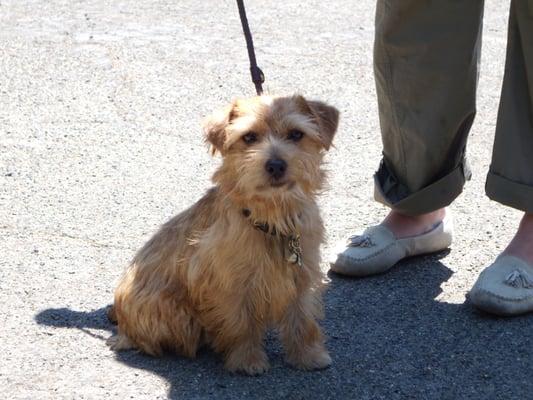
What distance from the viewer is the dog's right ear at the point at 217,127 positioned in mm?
3496

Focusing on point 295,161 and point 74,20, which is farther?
point 74,20

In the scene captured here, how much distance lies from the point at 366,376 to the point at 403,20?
4.73ft

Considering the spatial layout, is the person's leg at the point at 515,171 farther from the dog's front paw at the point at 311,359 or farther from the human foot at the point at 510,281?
the dog's front paw at the point at 311,359

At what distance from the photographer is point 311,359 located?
364cm

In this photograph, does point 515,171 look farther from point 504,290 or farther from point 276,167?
point 276,167

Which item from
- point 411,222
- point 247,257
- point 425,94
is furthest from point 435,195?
point 247,257

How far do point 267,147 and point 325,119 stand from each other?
29cm

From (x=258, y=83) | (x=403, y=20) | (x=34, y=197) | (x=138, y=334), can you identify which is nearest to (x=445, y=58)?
(x=403, y=20)

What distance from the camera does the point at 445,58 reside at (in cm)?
415

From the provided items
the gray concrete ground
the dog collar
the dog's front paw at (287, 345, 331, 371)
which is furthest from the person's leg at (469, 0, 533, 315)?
the dog collar

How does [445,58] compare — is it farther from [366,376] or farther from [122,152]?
[122,152]

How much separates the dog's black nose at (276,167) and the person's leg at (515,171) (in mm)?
1090

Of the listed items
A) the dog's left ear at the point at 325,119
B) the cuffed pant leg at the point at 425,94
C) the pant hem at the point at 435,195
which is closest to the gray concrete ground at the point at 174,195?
the pant hem at the point at 435,195

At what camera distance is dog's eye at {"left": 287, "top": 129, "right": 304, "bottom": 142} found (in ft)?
11.5
